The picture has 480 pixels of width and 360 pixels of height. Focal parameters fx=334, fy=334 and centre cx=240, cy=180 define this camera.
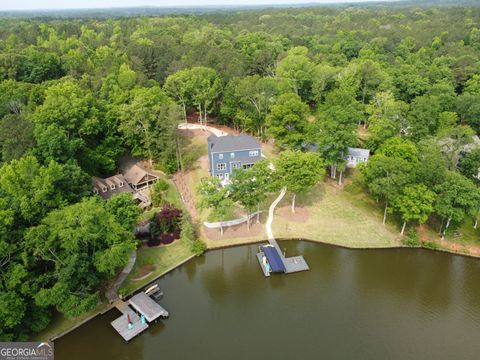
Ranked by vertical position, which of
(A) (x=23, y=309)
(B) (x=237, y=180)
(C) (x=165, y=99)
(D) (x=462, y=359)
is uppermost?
(C) (x=165, y=99)

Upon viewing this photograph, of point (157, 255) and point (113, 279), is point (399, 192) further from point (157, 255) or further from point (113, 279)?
point (113, 279)

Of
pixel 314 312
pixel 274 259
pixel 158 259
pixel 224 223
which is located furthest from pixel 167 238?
pixel 314 312

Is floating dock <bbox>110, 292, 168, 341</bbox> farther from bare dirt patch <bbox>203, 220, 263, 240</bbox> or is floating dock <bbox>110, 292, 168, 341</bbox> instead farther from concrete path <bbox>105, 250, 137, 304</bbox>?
bare dirt patch <bbox>203, 220, 263, 240</bbox>

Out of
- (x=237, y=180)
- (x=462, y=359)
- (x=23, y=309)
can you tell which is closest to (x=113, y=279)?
(x=23, y=309)

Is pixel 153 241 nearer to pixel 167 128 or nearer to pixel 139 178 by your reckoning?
pixel 139 178

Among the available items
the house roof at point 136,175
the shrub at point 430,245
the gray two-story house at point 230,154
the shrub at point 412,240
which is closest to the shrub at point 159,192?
the house roof at point 136,175

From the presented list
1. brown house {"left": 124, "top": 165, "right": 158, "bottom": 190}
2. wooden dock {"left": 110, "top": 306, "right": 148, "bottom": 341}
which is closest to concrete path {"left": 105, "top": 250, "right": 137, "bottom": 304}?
wooden dock {"left": 110, "top": 306, "right": 148, "bottom": 341}
